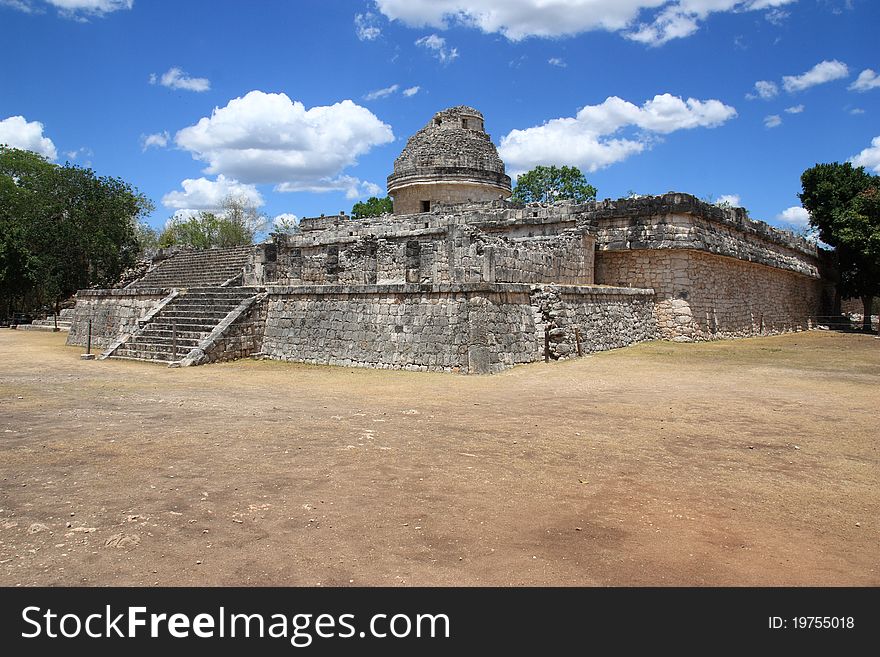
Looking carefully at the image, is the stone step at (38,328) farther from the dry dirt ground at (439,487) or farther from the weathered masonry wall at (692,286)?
the weathered masonry wall at (692,286)

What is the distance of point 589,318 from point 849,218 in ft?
51.2

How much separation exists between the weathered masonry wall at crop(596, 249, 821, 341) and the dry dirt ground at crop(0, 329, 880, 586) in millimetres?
8473

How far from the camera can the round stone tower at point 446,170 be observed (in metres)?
25.2

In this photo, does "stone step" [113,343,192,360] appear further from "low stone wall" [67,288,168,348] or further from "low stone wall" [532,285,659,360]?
"low stone wall" [532,285,659,360]

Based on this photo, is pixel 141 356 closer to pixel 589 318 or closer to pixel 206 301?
pixel 206 301

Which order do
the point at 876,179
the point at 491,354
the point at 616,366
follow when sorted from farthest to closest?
the point at 876,179
the point at 616,366
the point at 491,354

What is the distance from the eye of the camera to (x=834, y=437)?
6.52 metres

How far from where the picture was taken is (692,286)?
17766 millimetres

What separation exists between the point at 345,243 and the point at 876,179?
21.4 m
